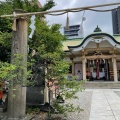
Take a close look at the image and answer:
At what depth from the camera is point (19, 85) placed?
4438mm

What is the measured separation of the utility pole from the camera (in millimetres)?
4410

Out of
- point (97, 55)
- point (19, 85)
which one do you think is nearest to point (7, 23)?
point (19, 85)

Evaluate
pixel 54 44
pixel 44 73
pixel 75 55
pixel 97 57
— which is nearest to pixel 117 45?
pixel 97 57

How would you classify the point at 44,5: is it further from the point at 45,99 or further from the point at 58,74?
the point at 58,74

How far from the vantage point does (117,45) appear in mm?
16000

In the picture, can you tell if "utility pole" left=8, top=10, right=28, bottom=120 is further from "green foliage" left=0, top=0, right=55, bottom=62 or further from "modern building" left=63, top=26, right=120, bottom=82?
"modern building" left=63, top=26, right=120, bottom=82

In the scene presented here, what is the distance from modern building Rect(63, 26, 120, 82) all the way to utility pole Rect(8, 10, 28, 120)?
10.4 meters

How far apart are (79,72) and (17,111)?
51.7ft

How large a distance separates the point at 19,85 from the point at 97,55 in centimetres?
1401

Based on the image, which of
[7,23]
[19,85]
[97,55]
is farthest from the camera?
[97,55]

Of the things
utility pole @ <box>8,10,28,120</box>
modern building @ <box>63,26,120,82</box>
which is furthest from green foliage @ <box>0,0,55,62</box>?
modern building @ <box>63,26,120,82</box>

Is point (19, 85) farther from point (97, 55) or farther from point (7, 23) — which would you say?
point (97, 55)

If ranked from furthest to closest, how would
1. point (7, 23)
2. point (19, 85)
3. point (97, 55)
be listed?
1. point (97, 55)
2. point (7, 23)
3. point (19, 85)

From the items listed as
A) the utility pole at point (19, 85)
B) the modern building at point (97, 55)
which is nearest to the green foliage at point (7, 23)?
the utility pole at point (19, 85)
